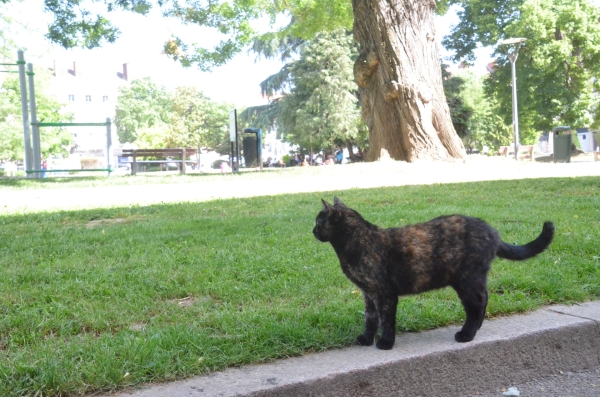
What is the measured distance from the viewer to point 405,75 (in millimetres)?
17328

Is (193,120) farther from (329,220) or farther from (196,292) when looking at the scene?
(329,220)

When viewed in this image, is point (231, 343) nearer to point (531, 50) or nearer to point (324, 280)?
point (324, 280)

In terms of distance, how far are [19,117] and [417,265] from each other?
A: 53.3 meters

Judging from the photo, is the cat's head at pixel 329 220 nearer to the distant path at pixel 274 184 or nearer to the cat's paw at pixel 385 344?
the cat's paw at pixel 385 344

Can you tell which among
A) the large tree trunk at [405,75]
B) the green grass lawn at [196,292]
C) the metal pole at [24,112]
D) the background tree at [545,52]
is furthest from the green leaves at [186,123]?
the green grass lawn at [196,292]

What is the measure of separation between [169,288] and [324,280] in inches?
50.5

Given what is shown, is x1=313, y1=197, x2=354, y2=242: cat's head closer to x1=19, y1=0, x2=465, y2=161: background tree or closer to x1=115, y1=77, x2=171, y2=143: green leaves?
x1=19, y1=0, x2=465, y2=161: background tree

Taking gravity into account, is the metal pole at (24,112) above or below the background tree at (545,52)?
below

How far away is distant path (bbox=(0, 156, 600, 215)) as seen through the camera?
1133cm

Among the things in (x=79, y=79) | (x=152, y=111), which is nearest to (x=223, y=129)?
(x=152, y=111)

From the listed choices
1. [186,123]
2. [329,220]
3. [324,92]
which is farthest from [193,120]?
[329,220]

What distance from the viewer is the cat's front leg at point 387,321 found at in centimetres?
354

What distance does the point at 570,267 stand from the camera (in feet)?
16.7

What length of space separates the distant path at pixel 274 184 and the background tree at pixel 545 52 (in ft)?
78.4
